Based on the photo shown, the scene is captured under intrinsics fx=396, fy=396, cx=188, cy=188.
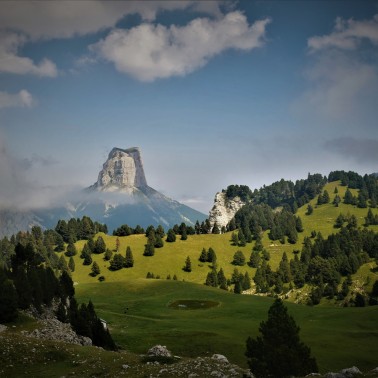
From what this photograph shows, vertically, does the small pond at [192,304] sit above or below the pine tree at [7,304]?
below

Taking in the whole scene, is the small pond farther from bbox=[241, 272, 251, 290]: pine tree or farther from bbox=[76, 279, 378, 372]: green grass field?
bbox=[241, 272, 251, 290]: pine tree

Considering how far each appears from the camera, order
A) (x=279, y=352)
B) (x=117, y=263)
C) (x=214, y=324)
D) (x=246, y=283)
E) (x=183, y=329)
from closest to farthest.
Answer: (x=279, y=352)
(x=183, y=329)
(x=214, y=324)
(x=246, y=283)
(x=117, y=263)

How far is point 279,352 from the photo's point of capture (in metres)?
35.2

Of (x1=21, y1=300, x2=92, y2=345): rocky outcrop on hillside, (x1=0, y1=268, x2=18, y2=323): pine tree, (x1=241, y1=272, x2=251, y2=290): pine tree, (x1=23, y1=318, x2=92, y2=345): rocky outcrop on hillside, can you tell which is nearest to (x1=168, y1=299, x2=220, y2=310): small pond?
(x1=21, y1=300, x2=92, y2=345): rocky outcrop on hillside

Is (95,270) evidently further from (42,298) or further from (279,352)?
(279,352)

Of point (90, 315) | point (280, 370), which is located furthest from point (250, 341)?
point (90, 315)

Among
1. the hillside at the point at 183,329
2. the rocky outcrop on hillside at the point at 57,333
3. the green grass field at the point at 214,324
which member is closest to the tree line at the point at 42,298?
the rocky outcrop on hillside at the point at 57,333

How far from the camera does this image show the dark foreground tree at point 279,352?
35.2m

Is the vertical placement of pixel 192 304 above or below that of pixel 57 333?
below

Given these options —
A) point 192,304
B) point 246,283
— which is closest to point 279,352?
point 192,304

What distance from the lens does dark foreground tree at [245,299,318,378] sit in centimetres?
3519

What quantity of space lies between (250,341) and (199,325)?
47.5 meters

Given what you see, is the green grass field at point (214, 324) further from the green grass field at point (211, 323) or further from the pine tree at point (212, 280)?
the pine tree at point (212, 280)

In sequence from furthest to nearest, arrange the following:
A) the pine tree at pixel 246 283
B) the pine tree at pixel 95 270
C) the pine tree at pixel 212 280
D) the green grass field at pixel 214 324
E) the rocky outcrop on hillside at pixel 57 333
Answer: the pine tree at pixel 95 270 < the pine tree at pixel 246 283 < the pine tree at pixel 212 280 < the green grass field at pixel 214 324 < the rocky outcrop on hillside at pixel 57 333
